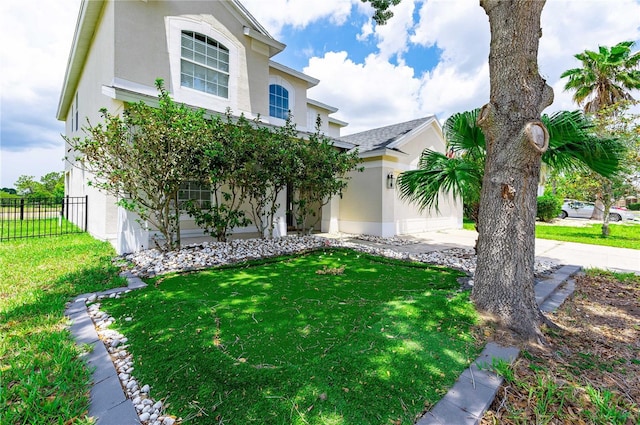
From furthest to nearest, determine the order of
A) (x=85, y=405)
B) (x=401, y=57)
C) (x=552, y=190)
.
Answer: (x=552, y=190), (x=401, y=57), (x=85, y=405)

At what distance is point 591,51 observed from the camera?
1581 centimetres

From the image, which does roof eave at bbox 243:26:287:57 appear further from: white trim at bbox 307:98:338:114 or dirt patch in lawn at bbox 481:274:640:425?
dirt patch in lawn at bbox 481:274:640:425

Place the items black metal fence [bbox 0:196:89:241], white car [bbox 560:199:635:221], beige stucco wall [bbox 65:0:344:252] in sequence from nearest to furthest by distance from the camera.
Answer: beige stucco wall [bbox 65:0:344:252], black metal fence [bbox 0:196:89:241], white car [bbox 560:199:635:221]

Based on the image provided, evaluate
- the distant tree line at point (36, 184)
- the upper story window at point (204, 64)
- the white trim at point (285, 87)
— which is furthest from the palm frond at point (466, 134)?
the distant tree line at point (36, 184)

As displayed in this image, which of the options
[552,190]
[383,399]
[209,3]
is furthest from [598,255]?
[552,190]

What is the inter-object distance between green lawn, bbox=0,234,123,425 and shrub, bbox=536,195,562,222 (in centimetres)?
2347

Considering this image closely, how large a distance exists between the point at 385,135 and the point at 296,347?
12.6m

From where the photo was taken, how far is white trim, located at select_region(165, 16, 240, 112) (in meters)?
8.42

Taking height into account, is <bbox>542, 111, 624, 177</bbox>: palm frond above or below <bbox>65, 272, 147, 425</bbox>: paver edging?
above

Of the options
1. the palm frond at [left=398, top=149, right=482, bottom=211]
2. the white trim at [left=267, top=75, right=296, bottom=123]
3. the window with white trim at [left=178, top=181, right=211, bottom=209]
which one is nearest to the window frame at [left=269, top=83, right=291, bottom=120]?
the white trim at [left=267, top=75, right=296, bottom=123]

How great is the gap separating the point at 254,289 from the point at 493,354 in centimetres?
333

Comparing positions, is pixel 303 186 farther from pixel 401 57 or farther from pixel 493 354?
pixel 401 57

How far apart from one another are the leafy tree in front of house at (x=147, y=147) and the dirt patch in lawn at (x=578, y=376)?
648 centimetres

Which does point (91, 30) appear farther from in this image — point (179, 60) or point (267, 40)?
point (267, 40)
